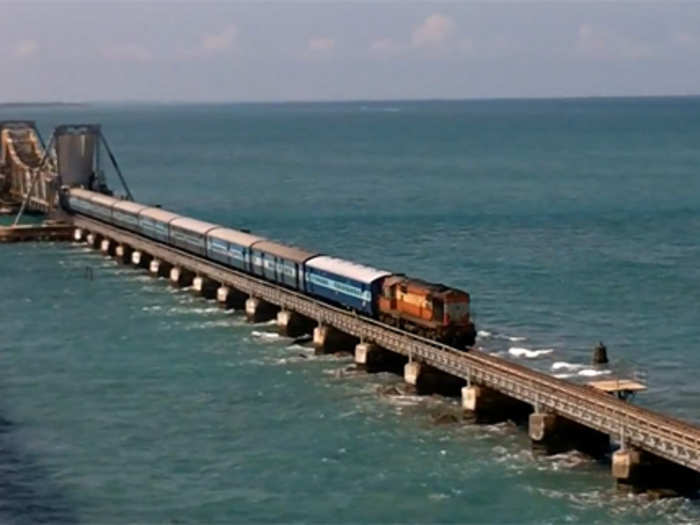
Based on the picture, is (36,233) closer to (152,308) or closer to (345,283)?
(152,308)

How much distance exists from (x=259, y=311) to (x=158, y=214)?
34.6 metres

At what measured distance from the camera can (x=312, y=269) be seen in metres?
85.2

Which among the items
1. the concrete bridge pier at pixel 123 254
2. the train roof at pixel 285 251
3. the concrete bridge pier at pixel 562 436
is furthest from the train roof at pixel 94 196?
the concrete bridge pier at pixel 562 436

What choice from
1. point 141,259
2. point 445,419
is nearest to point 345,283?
point 445,419

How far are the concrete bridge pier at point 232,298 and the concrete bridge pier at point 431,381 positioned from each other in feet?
96.9

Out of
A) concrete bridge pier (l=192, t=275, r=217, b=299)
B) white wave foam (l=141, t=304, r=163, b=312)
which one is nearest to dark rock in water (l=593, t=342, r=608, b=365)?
concrete bridge pier (l=192, t=275, r=217, b=299)

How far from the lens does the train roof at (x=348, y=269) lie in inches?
3077

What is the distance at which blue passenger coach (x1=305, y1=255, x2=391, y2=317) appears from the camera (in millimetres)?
77500

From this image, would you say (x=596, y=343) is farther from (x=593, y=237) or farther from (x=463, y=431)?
(x=593, y=237)

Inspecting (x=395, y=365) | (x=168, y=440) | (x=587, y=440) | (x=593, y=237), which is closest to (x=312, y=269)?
(x=395, y=365)

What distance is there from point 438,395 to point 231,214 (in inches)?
4243

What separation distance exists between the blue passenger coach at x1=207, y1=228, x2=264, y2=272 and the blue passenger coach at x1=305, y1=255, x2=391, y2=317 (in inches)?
517

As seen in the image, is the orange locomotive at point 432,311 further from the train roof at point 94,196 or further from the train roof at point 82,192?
the train roof at point 82,192

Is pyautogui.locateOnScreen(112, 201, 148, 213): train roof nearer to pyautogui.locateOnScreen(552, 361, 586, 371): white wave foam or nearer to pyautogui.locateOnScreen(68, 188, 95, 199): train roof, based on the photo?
pyautogui.locateOnScreen(68, 188, 95, 199): train roof
